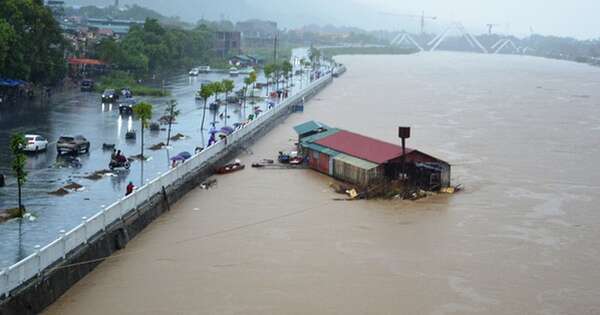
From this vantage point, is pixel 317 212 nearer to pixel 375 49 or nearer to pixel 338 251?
pixel 338 251

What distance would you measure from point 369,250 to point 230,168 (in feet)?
13.7

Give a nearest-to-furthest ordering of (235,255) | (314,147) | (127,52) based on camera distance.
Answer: (235,255), (314,147), (127,52)

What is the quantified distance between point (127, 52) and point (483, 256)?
2110 cm

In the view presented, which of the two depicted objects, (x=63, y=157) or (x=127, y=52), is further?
(x=127, y=52)

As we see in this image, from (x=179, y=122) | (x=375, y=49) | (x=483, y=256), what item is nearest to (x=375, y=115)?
(x=179, y=122)

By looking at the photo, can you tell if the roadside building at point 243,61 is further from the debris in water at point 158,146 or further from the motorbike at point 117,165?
the motorbike at point 117,165

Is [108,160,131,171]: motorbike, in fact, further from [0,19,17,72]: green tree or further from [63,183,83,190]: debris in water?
[0,19,17,72]: green tree

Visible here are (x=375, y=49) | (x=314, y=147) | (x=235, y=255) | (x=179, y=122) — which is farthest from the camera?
(x=375, y=49)

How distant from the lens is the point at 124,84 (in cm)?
2333

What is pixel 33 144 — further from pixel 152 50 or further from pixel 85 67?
pixel 152 50

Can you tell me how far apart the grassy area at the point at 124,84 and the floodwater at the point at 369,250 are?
337 inches

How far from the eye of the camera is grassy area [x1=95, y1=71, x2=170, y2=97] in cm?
2200

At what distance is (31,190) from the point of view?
30.7 ft

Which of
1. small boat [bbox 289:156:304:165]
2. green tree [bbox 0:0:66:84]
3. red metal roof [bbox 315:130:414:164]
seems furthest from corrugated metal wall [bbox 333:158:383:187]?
green tree [bbox 0:0:66:84]
